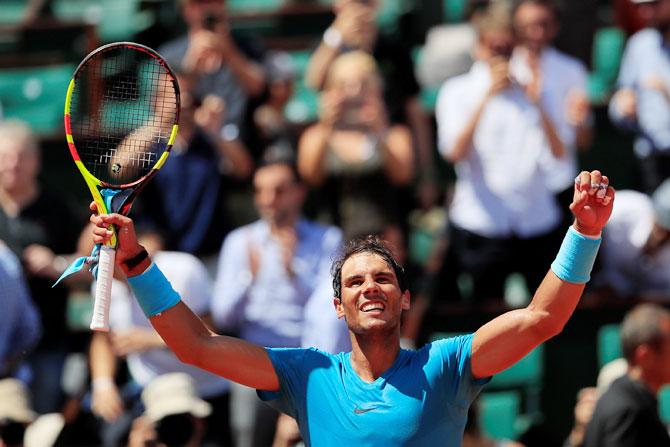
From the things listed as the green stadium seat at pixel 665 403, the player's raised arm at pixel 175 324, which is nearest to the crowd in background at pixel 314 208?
the green stadium seat at pixel 665 403

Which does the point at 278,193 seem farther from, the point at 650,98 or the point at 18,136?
the point at 650,98

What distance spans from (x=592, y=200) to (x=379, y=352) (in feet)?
2.70

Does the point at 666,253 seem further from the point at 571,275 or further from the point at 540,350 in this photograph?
the point at 571,275

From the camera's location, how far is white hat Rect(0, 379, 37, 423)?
6527 millimetres

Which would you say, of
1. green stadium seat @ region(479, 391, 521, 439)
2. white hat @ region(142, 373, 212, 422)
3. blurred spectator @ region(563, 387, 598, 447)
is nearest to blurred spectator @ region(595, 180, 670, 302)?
green stadium seat @ region(479, 391, 521, 439)

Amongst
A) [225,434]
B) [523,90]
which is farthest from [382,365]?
[523,90]

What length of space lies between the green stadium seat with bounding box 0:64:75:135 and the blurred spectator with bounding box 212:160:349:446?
2738 millimetres

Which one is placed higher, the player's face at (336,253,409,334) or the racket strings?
the racket strings

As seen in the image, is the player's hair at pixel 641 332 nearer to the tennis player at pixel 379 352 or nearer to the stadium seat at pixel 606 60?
the tennis player at pixel 379 352

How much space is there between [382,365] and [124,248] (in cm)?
89

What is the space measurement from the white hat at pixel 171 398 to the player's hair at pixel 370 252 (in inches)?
90.4

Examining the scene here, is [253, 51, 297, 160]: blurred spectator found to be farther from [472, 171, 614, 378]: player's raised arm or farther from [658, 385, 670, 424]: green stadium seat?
[472, 171, 614, 378]: player's raised arm

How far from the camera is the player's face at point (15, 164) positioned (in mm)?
7539

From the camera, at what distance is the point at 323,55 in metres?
8.44
